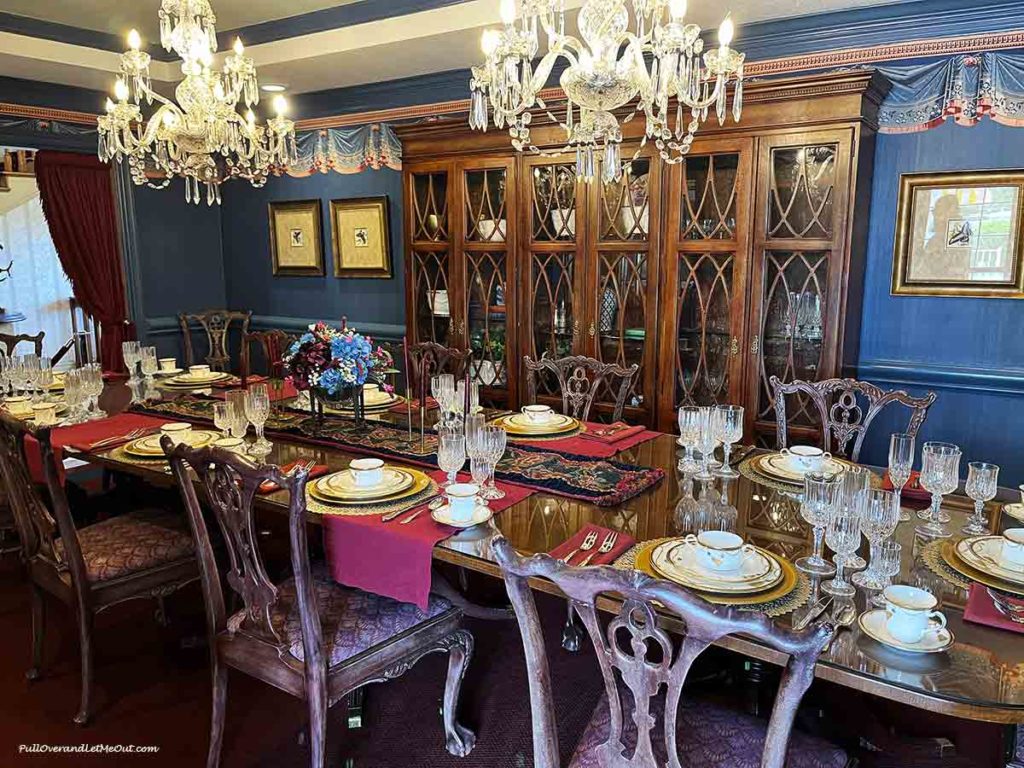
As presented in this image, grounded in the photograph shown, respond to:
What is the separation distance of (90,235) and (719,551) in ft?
16.1

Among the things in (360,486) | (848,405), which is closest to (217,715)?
(360,486)

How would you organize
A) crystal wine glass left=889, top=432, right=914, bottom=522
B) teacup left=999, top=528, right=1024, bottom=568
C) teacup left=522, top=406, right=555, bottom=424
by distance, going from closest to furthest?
1. teacup left=999, top=528, right=1024, bottom=568
2. crystal wine glass left=889, top=432, right=914, bottom=522
3. teacup left=522, top=406, right=555, bottom=424

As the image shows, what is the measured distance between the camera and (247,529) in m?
1.68

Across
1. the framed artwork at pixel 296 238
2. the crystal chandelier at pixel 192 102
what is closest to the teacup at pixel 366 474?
the crystal chandelier at pixel 192 102

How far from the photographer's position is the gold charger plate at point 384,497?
1.89 metres

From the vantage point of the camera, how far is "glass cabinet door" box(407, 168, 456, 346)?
13.2ft

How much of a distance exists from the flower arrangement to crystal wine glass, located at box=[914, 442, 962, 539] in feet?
5.43

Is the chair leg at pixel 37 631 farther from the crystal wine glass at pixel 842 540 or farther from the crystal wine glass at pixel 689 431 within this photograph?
the crystal wine glass at pixel 842 540

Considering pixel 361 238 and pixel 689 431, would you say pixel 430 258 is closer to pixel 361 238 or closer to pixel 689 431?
pixel 361 238

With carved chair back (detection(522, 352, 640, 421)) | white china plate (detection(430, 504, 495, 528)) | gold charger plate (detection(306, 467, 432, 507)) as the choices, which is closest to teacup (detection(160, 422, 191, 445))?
gold charger plate (detection(306, 467, 432, 507))

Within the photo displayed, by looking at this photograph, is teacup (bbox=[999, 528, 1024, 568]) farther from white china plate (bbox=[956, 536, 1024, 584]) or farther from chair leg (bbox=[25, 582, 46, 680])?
chair leg (bbox=[25, 582, 46, 680])

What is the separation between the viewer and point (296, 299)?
17.5 feet

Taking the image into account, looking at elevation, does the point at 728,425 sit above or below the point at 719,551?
above

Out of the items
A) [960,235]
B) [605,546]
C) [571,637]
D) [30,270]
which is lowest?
[571,637]
